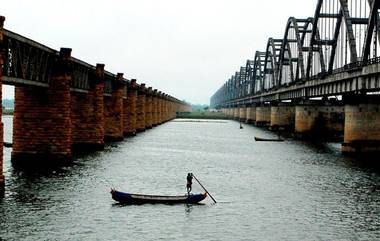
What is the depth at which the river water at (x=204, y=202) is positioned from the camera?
3222 cm

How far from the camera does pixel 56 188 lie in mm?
45375

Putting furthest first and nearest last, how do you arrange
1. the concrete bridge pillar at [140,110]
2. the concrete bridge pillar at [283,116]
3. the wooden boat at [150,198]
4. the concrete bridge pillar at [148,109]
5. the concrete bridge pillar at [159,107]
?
the concrete bridge pillar at [159,107]
the concrete bridge pillar at [283,116]
the concrete bridge pillar at [148,109]
the concrete bridge pillar at [140,110]
the wooden boat at [150,198]

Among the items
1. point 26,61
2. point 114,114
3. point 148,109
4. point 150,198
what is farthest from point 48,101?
point 148,109

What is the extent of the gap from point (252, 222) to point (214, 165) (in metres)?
32.4

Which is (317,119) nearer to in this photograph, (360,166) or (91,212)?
(360,166)

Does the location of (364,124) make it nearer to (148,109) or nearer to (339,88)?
(339,88)

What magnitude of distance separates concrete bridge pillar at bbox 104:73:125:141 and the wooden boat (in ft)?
206

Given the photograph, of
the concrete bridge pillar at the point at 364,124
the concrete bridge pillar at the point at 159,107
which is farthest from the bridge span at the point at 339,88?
the concrete bridge pillar at the point at 159,107

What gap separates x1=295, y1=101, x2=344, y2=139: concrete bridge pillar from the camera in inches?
4936

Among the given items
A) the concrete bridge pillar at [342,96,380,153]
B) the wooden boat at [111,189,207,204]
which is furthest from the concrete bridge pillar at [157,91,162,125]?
the wooden boat at [111,189,207,204]

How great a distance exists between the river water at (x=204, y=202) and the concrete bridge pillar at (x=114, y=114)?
3253 cm

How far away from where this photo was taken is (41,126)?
58438 mm

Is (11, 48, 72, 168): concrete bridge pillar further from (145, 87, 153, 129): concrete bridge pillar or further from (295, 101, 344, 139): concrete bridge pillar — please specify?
(145, 87, 153, 129): concrete bridge pillar

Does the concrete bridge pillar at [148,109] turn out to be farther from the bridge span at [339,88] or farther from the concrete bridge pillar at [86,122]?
the concrete bridge pillar at [86,122]
